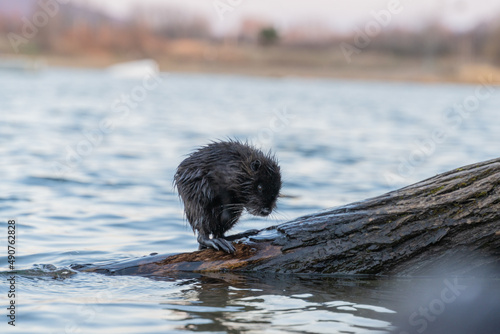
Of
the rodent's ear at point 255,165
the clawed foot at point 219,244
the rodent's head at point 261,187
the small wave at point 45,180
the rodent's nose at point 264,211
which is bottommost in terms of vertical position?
the clawed foot at point 219,244

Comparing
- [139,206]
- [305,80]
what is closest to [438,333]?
[139,206]

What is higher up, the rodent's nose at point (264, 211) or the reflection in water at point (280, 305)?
the rodent's nose at point (264, 211)

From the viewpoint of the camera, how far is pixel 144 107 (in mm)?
29875

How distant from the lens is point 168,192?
443 inches

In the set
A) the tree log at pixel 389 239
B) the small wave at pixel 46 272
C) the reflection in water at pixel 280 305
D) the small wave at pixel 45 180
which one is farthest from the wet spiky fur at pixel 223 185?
the small wave at pixel 45 180

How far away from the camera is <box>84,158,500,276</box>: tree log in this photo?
5.69 m

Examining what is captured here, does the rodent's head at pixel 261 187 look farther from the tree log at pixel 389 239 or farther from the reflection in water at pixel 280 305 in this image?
the reflection in water at pixel 280 305

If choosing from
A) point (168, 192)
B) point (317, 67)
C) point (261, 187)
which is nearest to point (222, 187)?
point (261, 187)

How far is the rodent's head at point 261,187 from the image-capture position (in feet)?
19.9

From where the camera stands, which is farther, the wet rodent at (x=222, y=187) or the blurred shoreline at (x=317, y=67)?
the blurred shoreline at (x=317, y=67)

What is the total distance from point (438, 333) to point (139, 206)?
19.9 feet

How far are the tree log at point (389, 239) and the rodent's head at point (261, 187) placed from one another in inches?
8.7

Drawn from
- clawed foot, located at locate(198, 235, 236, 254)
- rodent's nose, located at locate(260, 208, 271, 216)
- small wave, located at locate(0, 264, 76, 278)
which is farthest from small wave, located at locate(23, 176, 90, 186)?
rodent's nose, located at locate(260, 208, 271, 216)

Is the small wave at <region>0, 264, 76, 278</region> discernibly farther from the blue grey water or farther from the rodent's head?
the rodent's head
